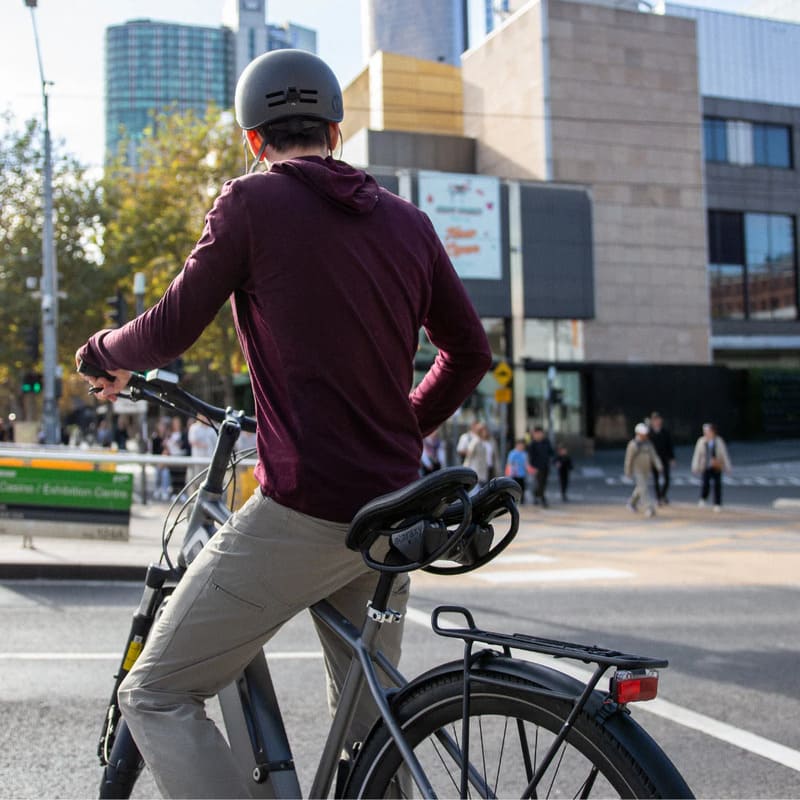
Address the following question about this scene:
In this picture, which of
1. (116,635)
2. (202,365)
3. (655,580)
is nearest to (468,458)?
(655,580)

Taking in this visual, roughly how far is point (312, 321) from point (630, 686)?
94 centimetres

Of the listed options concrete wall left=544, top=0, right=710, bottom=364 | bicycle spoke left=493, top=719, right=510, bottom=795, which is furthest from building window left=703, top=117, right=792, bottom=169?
bicycle spoke left=493, top=719, right=510, bottom=795

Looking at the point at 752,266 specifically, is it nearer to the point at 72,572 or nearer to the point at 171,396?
the point at 72,572

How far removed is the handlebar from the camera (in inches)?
103

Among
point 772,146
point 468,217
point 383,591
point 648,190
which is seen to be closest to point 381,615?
point 383,591

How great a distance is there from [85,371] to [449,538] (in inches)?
38.5

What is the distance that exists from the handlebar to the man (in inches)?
17.2

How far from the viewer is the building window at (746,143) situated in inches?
1943

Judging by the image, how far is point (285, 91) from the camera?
7.24ft

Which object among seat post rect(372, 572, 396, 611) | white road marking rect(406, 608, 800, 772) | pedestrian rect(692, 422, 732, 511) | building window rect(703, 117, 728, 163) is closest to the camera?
seat post rect(372, 572, 396, 611)

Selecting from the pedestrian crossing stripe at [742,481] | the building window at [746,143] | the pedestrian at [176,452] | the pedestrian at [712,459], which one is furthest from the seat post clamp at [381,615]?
the building window at [746,143]

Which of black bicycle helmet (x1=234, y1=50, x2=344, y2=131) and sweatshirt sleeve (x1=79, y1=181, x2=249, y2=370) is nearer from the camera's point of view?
sweatshirt sleeve (x1=79, y1=181, x2=249, y2=370)

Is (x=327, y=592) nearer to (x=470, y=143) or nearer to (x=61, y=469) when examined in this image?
(x=61, y=469)

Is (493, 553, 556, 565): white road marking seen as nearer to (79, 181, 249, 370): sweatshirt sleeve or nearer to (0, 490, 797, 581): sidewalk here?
(0, 490, 797, 581): sidewalk
